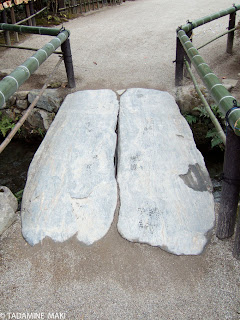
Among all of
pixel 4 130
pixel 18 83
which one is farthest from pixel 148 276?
pixel 4 130

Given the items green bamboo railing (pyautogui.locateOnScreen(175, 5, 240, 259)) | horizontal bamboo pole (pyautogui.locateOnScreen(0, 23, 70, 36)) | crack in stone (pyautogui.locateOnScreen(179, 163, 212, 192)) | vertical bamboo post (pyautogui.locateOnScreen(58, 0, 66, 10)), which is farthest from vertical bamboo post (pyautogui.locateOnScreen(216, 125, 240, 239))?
vertical bamboo post (pyautogui.locateOnScreen(58, 0, 66, 10))

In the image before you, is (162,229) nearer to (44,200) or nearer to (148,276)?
(148,276)

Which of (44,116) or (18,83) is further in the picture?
(44,116)

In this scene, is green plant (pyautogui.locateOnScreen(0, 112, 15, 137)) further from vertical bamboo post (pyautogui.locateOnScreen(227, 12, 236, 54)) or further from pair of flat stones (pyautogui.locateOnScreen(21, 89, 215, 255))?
vertical bamboo post (pyautogui.locateOnScreen(227, 12, 236, 54))

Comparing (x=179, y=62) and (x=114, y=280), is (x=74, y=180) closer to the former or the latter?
(x=114, y=280)

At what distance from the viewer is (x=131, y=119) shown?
3.66m

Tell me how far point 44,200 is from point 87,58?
4002 millimetres

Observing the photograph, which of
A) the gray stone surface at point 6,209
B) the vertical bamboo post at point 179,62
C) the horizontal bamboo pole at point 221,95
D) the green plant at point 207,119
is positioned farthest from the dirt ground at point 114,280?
the vertical bamboo post at point 179,62

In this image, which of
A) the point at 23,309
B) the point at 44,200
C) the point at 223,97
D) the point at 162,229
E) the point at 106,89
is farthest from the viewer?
the point at 106,89

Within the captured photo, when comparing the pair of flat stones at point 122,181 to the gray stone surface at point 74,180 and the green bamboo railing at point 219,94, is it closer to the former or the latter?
the gray stone surface at point 74,180

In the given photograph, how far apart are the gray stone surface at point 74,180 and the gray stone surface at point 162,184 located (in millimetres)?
155

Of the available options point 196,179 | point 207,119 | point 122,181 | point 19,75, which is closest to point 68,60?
point 19,75

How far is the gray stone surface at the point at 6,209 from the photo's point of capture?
2336 mm

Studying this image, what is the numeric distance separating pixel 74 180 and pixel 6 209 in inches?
26.0
